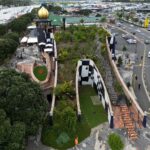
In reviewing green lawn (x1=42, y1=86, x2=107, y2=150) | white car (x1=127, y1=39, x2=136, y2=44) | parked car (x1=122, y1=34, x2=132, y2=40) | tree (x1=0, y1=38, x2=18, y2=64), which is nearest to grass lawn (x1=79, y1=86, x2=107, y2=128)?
green lawn (x1=42, y1=86, x2=107, y2=150)

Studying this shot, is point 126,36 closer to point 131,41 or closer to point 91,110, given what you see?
point 131,41

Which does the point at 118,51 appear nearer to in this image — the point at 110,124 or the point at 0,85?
the point at 110,124

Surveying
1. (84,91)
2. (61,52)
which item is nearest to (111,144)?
(84,91)

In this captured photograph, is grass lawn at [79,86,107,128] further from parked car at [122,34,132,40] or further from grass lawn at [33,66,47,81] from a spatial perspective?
parked car at [122,34,132,40]

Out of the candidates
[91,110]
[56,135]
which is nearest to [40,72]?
[91,110]

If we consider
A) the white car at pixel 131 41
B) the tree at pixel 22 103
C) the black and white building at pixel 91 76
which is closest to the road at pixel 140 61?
the white car at pixel 131 41
